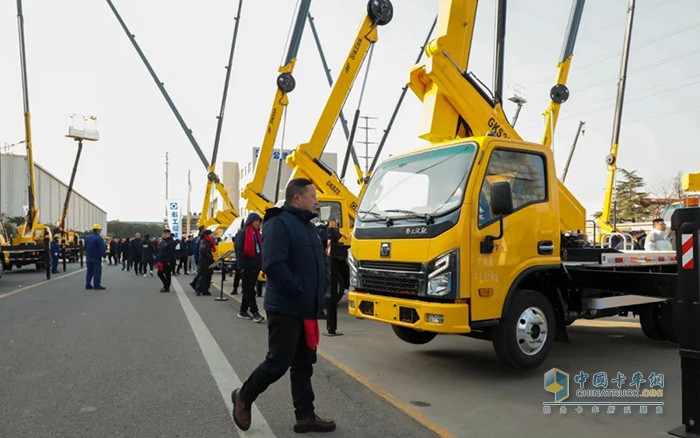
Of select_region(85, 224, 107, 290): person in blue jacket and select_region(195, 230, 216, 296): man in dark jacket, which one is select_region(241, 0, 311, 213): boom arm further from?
select_region(85, 224, 107, 290): person in blue jacket

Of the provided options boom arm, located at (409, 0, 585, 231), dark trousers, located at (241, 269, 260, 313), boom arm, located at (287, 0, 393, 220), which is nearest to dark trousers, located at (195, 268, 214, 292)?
boom arm, located at (287, 0, 393, 220)

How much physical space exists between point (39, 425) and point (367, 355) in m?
3.73

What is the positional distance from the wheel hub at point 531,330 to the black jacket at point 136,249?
71.2ft

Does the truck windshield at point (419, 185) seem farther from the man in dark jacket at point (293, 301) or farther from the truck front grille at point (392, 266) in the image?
the man in dark jacket at point (293, 301)

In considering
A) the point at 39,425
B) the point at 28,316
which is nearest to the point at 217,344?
the point at 39,425

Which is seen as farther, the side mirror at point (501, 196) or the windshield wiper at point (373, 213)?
the windshield wiper at point (373, 213)

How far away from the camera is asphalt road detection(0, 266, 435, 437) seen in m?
4.18

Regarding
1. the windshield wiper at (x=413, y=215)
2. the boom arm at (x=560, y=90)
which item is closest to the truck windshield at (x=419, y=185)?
the windshield wiper at (x=413, y=215)

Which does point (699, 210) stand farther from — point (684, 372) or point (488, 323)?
point (488, 323)

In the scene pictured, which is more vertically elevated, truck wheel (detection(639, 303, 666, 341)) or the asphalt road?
truck wheel (detection(639, 303, 666, 341))

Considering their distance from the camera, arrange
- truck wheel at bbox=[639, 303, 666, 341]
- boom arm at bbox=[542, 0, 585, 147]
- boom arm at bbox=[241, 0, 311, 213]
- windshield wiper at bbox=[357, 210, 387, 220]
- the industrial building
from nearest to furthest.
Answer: windshield wiper at bbox=[357, 210, 387, 220] < truck wheel at bbox=[639, 303, 666, 341] < boom arm at bbox=[542, 0, 585, 147] < boom arm at bbox=[241, 0, 311, 213] < the industrial building

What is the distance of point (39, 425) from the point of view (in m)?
4.16

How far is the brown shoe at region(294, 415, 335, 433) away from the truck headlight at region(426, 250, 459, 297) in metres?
A: 1.83

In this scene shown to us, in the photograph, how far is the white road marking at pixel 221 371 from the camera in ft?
13.5
